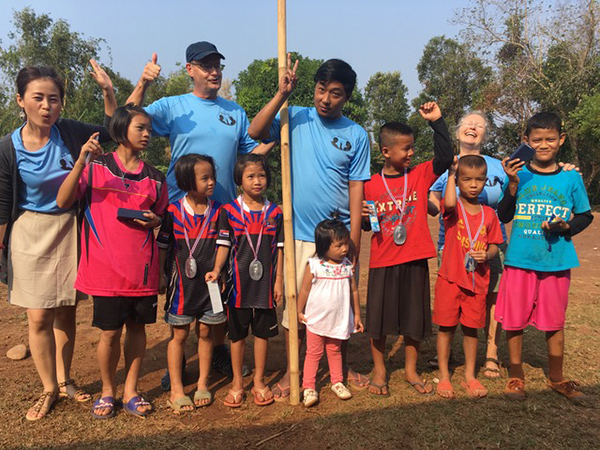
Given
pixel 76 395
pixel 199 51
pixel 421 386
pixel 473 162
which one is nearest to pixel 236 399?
pixel 76 395

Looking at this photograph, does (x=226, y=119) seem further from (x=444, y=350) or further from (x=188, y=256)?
(x=444, y=350)

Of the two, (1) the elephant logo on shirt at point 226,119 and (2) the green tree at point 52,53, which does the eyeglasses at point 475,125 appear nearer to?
(1) the elephant logo on shirt at point 226,119

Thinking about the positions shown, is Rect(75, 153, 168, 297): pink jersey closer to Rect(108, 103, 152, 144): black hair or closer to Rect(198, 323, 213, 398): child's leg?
Rect(108, 103, 152, 144): black hair

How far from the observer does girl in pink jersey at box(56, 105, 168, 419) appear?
330 centimetres

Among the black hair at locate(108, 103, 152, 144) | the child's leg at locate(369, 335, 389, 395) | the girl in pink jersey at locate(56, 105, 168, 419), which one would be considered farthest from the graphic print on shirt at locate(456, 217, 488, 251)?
the black hair at locate(108, 103, 152, 144)

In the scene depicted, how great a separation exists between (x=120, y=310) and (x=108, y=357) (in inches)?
15.1

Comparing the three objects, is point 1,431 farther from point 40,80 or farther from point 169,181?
point 40,80

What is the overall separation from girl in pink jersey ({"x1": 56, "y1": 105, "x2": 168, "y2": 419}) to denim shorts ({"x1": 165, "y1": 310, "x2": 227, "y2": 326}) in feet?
0.48

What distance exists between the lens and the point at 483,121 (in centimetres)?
430

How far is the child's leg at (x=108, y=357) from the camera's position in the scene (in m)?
3.39

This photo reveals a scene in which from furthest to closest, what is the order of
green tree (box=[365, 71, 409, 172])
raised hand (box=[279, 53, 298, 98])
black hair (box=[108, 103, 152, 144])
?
green tree (box=[365, 71, 409, 172])
raised hand (box=[279, 53, 298, 98])
black hair (box=[108, 103, 152, 144])

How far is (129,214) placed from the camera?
3.24 metres

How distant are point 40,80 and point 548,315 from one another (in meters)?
4.26

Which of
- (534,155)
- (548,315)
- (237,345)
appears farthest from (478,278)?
(237,345)
